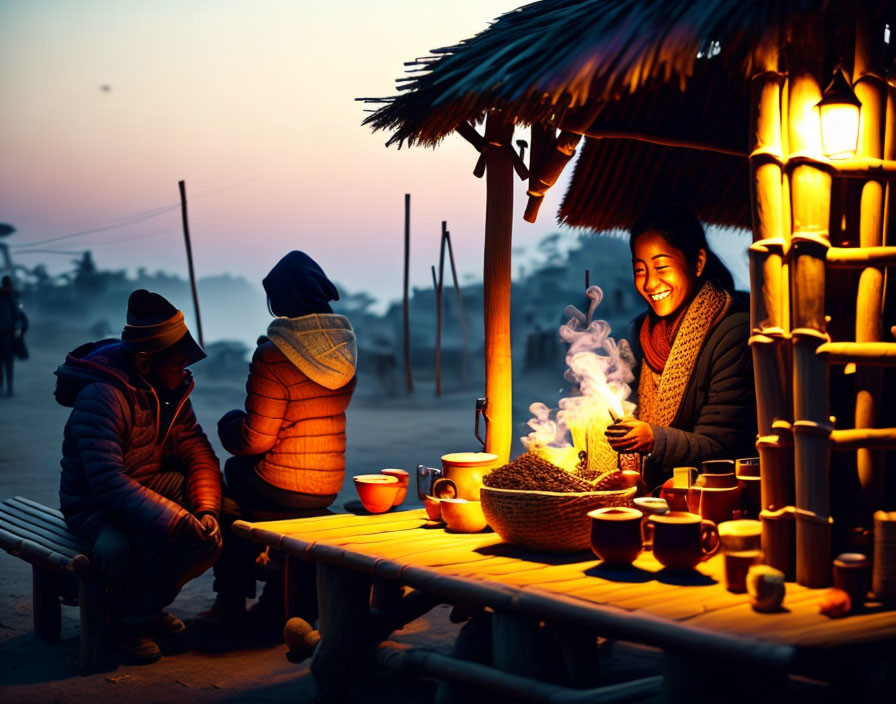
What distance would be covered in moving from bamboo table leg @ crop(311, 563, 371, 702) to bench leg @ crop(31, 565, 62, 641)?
5.22ft

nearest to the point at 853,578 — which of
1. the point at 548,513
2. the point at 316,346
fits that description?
the point at 548,513

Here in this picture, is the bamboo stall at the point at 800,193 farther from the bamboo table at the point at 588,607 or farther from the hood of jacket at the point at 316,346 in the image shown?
the hood of jacket at the point at 316,346

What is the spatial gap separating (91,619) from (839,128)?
3395 millimetres

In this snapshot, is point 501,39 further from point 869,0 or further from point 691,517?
point 691,517

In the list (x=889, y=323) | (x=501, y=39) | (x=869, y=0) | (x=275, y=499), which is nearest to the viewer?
(x=869, y=0)

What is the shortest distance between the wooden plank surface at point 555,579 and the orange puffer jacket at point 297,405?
69 cm

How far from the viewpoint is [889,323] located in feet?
11.7

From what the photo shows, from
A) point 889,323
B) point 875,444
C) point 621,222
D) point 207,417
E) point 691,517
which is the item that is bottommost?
point 207,417

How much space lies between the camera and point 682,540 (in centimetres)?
298

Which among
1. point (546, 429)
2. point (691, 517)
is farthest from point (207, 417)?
point (691, 517)

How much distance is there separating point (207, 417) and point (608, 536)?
15.7m

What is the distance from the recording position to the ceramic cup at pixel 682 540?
2.98 m

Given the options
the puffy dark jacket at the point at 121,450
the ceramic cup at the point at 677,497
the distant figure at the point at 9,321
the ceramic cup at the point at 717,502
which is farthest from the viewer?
the distant figure at the point at 9,321

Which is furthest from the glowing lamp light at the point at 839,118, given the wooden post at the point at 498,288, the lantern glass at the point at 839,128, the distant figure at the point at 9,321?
the distant figure at the point at 9,321
